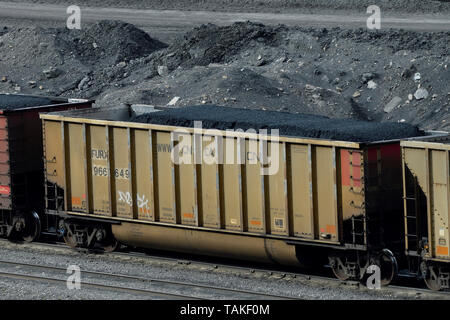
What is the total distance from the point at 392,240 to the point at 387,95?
55.8ft

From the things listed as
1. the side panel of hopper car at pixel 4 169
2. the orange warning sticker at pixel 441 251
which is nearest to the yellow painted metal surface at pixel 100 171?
the side panel of hopper car at pixel 4 169

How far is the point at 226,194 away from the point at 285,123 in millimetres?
1954

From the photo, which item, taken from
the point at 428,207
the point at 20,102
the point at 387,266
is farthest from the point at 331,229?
the point at 20,102

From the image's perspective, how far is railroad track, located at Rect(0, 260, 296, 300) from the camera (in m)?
21.6

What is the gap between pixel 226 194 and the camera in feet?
75.8

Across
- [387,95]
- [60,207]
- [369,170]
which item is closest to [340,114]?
[387,95]

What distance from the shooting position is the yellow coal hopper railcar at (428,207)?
66.7ft

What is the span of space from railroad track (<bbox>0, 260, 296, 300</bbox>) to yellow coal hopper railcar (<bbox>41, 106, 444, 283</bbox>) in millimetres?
1276

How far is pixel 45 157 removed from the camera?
Result: 2609cm

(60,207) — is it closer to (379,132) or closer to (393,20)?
(379,132)

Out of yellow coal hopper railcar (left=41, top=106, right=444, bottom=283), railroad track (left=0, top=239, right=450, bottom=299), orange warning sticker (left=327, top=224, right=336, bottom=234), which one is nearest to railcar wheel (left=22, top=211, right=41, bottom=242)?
railroad track (left=0, top=239, right=450, bottom=299)

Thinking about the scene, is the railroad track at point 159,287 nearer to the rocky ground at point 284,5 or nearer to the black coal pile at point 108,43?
the black coal pile at point 108,43

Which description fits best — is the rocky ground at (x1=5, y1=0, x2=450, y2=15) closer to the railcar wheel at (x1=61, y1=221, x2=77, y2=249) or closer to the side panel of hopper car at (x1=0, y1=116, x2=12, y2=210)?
the side panel of hopper car at (x1=0, y1=116, x2=12, y2=210)

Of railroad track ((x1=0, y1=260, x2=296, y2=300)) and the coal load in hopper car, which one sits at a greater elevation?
the coal load in hopper car
